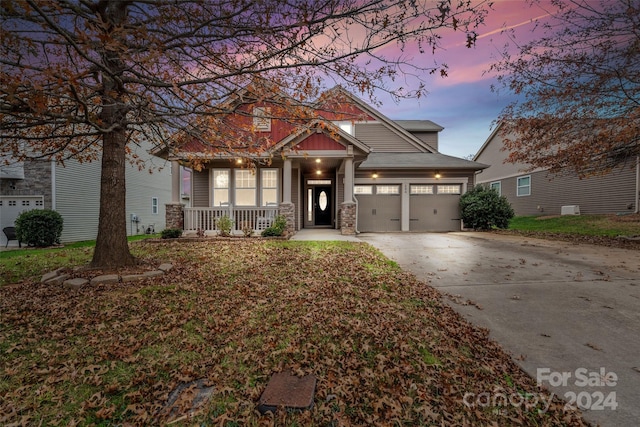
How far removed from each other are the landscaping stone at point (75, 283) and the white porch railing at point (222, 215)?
20.7 ft

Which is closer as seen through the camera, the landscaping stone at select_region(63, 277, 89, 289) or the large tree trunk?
the landscaping stone at select_region(63, 277, 89, 289)

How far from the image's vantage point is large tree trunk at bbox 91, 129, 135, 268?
570 cm

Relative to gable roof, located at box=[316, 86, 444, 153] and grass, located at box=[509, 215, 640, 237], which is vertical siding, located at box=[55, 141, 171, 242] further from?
grass, located at box=[509, 215, 640, 237]

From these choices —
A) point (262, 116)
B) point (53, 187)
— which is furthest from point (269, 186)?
point (53, 187)

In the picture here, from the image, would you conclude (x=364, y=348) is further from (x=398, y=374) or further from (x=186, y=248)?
(x=186, y=248)

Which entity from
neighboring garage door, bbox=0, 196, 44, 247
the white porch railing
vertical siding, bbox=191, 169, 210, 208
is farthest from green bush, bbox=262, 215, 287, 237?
neighboring garage door, bbox=0, 196, 44, 247

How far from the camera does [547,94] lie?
9562 mm

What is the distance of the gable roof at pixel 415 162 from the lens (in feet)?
45.6

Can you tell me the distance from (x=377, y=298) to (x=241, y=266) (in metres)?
3.41

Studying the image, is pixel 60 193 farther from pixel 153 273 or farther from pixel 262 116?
pixel 262 116

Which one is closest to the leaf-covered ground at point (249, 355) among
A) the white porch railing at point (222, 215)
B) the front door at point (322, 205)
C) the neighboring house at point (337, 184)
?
the white porch railing at point (222, 215)

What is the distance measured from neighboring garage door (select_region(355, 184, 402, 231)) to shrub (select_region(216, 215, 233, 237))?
678 cm

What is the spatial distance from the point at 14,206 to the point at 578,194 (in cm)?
3098

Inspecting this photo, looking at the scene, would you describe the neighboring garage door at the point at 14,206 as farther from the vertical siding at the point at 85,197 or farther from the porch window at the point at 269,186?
the porch window at the point at 269,186
